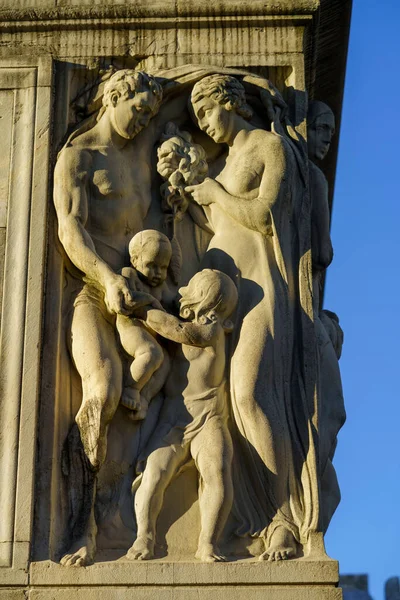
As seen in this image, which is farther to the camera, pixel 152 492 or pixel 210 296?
pixel 210 296

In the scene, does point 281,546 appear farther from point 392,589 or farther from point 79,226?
point 392,589

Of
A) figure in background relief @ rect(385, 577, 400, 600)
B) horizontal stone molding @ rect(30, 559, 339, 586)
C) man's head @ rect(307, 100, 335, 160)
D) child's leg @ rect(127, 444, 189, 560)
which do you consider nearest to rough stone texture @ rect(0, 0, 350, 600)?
horizontal stone molding @ rect(30, 559, 339, 586)

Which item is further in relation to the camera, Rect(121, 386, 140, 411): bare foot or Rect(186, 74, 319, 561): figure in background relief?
Rect(121, 386, 140, 411): bare foot

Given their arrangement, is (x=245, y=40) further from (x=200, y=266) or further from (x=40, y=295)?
(x=40, y=295)

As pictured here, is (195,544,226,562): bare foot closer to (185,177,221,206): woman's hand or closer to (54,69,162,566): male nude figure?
(54,69,162,566): male nude figure

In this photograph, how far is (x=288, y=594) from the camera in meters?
10.4

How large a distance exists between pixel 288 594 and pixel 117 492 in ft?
5.00

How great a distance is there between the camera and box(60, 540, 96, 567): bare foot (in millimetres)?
10484

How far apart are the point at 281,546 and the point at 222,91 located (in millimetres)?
3789

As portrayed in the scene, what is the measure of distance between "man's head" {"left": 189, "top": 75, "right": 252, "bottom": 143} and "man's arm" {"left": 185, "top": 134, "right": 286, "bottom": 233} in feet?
1.20

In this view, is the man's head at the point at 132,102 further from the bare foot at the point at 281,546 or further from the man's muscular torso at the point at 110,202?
the bare foot at the point at 281,546

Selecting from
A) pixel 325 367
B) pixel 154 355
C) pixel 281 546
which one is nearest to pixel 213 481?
pixel 281 546

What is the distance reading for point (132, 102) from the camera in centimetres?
1180

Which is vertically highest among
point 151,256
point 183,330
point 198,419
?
point 151,256
